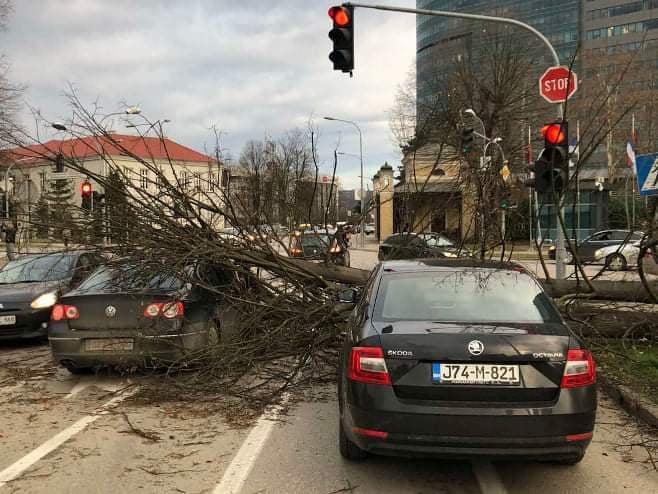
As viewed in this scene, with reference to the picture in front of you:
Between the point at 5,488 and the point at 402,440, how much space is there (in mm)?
2551

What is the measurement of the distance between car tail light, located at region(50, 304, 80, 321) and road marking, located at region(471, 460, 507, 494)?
177 inches

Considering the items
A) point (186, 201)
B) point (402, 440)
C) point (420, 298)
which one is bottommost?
point (402, 440)

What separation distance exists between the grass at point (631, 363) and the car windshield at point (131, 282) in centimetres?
484

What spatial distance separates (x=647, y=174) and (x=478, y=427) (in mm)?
5408

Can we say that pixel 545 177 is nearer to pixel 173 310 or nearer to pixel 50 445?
pixel 173 310

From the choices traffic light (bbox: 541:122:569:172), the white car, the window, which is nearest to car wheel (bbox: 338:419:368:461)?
the white car

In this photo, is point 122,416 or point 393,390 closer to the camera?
point 393,390

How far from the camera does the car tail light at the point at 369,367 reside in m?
3.78

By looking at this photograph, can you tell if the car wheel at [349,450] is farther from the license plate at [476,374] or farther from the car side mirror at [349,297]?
the car side mirror at [349,297]

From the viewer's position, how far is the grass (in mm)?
6060

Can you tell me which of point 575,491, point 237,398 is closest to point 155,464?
point 237,398

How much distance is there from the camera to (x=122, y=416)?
562 centimetres

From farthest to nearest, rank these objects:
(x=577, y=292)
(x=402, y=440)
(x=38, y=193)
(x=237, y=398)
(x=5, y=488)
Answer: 1. (x=38, y=193)
2. (x=577, y=292)
3. (x=237, y=398)
4. (x=5, y=488)
5. (x=402, y=440)

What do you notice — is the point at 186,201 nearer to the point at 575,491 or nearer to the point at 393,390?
the point at 393,390
